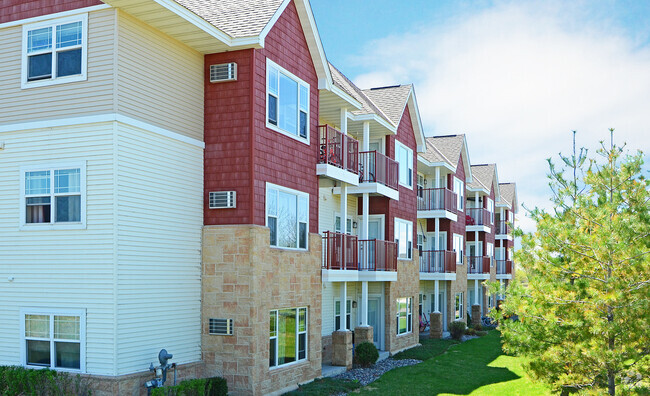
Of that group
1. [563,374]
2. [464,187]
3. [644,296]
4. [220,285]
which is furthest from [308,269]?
[464,187]

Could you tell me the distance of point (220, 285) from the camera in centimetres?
1599

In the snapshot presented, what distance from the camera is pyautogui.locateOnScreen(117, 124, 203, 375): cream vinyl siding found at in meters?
13.6

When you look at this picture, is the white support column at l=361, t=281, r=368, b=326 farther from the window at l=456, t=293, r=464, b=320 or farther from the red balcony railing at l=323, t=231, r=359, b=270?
the window at l=456, t=293, r=464, b=320

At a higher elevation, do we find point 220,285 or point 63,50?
point 63,50

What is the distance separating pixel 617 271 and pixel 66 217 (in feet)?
37.7

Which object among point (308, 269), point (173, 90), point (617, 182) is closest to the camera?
point (617, 182)

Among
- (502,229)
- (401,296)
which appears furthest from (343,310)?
(502,229)

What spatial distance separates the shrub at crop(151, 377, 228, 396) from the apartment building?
2.09 feet

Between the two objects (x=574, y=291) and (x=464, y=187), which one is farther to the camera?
(x=464, y=187)

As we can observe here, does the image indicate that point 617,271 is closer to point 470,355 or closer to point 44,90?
point 44,90

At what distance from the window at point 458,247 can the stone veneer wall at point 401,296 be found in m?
9.15

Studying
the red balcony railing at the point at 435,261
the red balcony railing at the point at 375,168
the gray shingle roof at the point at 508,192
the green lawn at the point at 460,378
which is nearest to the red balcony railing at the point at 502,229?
the gray shingle roof at the point at 508,192

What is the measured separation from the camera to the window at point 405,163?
29.0m

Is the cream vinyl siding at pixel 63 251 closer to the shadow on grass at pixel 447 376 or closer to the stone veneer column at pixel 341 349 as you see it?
the shadow on grass at pixel 447 376
